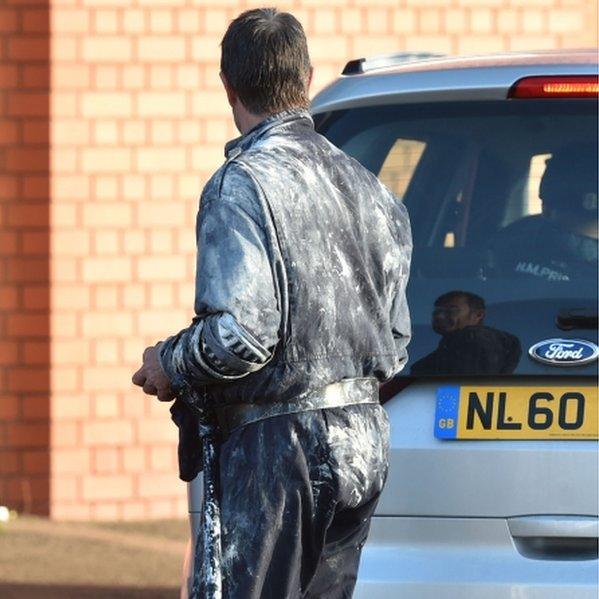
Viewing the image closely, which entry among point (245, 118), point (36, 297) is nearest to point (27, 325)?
point (36, 297)

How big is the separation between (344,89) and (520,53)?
0.56m

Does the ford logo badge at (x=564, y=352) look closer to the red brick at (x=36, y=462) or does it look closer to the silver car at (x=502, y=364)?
the silver car at (x=502, y=364)

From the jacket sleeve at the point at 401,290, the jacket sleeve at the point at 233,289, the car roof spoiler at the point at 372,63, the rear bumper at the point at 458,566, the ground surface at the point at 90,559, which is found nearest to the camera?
the jacket sleeve at the point at 233,289

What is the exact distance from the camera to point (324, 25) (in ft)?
26.7

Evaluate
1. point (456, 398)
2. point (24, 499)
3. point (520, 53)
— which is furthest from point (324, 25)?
point (456, 398)

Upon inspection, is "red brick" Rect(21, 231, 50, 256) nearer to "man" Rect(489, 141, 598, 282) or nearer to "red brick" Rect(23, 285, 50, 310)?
"red brick" Rect(23, 285, 50, 310)

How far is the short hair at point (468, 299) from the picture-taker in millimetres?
3830

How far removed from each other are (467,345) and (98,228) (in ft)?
14.0

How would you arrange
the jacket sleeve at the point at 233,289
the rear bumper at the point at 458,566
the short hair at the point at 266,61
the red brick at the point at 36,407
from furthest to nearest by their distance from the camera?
the red brick at the point at 36,407 → the rear bumper at the point at 458,566 → the short hair at the point at 266,61 → the jacket sleeve at the point at 233,289

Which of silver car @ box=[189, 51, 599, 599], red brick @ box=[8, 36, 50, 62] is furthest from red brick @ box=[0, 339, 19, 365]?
silver car @ box=[189, 51, 599, 599]

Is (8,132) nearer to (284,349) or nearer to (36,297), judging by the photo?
(36,297)

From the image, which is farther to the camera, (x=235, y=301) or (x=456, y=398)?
(x=456, y=398)

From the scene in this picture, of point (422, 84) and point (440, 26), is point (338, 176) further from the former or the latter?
point (440, 26)

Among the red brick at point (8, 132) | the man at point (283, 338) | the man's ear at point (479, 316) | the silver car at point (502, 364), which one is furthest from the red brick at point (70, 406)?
the man at point (283, 338)
